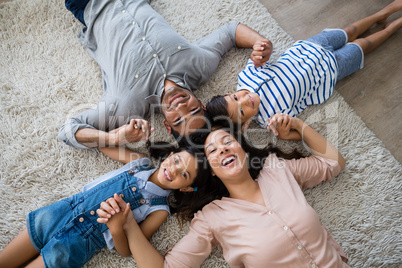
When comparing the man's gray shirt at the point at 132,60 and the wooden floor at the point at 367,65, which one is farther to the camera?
the wooden floor at the point at 367,65

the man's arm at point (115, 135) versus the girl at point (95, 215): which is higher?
the man's arm at point (115, 135)

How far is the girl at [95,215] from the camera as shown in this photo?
1.18 metres

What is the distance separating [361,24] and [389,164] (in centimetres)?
84

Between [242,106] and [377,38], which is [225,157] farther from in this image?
[377,38]

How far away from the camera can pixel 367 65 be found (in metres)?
1.66

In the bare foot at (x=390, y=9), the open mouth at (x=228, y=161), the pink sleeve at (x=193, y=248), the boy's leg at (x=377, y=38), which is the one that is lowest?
the pink sleeve at (x=193, y=248)

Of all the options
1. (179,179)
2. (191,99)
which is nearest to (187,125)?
(191,99)

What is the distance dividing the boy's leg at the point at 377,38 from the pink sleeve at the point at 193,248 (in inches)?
52.8

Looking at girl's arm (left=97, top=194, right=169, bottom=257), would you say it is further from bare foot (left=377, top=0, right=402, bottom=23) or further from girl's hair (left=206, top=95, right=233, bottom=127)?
bare foot (left=377, top=0, right=402, bottom=23)

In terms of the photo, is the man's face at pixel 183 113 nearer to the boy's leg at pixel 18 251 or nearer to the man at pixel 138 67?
the man at pixel 138 67

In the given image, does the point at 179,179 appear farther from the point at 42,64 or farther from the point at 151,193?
the point at 42,64

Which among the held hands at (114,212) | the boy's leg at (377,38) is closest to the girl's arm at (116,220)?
the held hands at (114,212)

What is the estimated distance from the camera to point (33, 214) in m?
1.20

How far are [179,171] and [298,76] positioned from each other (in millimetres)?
776
